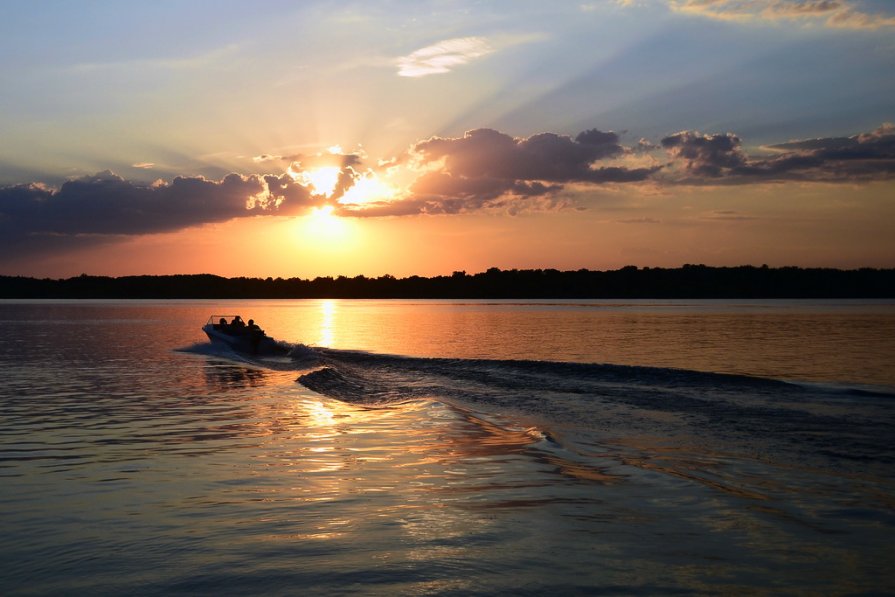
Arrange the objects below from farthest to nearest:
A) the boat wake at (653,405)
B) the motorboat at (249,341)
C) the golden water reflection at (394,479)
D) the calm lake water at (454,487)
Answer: the motorboat at (249,341), the boat wake at (653,405), the golden water reflection at (394,479), the calm lake water at (454,487)

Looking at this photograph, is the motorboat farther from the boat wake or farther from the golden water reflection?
the golden water reflection

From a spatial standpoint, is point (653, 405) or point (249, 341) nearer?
point (653, 405)

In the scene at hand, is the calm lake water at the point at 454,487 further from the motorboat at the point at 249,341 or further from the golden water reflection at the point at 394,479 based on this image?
the motorboat at the point at 249,341

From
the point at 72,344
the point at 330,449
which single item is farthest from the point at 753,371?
the point at 72,344

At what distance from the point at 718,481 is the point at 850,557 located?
397 centimetres

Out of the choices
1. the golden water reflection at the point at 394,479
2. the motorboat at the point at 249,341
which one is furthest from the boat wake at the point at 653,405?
the motorboat at the point at 249,341

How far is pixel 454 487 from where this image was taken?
1265 cm

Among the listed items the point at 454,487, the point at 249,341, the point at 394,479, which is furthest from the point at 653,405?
the point at 249,341

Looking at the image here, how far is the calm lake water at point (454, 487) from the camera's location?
27.8ft

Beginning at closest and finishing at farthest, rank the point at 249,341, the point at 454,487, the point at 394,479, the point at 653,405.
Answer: the point at 454,487 < the point at 394,479 < the point at 653,405 < the point at 249,341

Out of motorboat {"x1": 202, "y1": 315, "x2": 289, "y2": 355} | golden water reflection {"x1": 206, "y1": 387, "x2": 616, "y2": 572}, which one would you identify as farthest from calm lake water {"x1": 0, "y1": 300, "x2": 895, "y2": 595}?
motorboat {"x1": 202, "y1": 315, "x2": 289, "y2": 355}

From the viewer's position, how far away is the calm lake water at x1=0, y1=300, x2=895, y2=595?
8.48 metres

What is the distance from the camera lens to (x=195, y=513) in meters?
10.9

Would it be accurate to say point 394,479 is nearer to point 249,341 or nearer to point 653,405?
point 653,405
